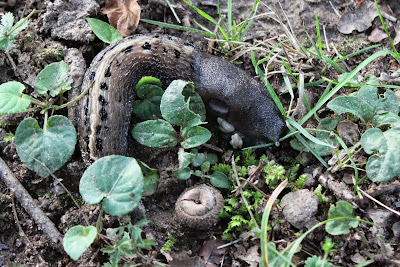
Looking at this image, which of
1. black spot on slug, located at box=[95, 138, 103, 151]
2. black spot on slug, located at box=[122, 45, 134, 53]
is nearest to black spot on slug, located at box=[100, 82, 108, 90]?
black spot on slug, located at box=[122, 45, 134, 53]

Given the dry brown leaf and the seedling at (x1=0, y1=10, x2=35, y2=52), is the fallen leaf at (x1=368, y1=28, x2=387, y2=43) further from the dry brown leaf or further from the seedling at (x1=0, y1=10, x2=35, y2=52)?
the seedling at (x1=0, y1=10, x2=35, y2=52)

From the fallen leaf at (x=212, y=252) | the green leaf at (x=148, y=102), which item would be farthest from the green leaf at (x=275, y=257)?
the green leaf at (x=148, y=102)

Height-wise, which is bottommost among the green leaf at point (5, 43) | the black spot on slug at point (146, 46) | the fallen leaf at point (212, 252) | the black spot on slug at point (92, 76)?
the fallen leaf at point (212, 252)

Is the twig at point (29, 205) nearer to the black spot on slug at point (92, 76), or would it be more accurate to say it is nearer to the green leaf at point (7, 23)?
the black spot on slug at point (92, 76)

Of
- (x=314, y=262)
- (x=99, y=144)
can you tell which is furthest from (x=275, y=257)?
(x=99, y=144)

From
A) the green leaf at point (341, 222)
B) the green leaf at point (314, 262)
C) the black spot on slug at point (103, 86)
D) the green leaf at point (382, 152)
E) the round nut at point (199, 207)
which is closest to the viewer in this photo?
the green leaf at point (314, 262)

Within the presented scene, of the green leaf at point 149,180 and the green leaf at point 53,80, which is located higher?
the green leaf at point 53,80

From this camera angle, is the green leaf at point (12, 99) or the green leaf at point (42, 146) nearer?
the green leaf at point (12, 99)
